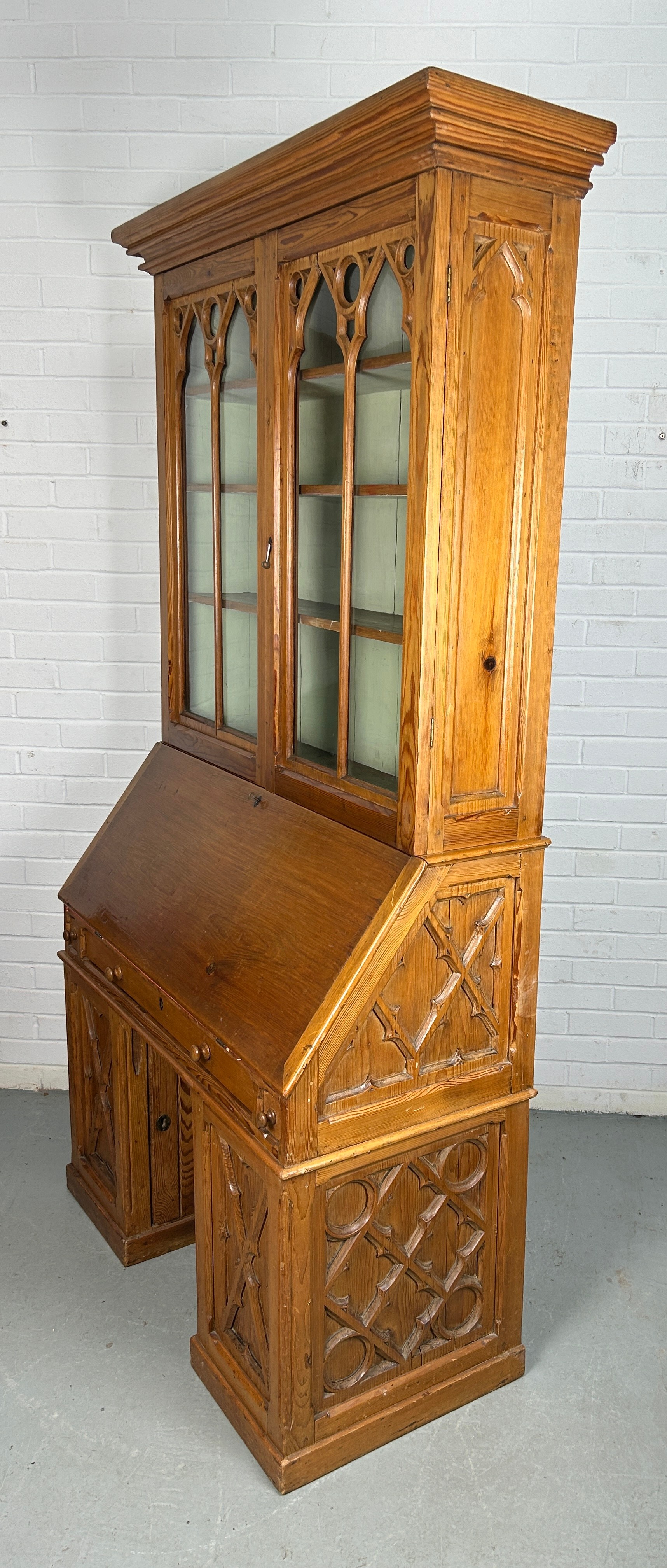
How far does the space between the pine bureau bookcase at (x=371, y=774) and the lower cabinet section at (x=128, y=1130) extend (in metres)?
0.18

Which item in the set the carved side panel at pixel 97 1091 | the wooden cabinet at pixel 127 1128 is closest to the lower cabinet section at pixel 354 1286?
the wooden cabinet at pixel 127 1128

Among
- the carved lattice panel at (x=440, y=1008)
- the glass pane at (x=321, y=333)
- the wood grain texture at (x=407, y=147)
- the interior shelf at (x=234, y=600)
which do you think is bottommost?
the carved lattice panel at (x=440, y=1008)

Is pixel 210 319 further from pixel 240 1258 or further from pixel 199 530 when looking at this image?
pixel 240 1258

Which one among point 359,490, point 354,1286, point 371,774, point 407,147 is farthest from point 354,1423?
point 407,147

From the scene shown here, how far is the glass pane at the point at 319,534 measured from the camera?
209 centimetres

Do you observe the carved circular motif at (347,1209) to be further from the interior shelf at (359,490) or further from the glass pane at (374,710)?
the interior shelf at (359,490)

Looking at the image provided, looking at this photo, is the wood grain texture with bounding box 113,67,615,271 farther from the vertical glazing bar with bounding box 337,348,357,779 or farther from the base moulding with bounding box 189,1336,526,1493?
the base moulding with bounding box 189,1336,526,1493

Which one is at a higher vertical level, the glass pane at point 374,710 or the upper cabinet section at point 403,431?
the upper cabinet section at point 403,431

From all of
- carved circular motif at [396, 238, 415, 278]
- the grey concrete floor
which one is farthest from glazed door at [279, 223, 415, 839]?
the grey concrete floor

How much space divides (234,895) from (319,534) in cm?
70

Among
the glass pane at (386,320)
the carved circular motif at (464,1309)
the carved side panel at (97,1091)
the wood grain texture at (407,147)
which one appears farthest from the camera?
the carved side panel at (97,1091)

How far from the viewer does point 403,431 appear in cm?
192

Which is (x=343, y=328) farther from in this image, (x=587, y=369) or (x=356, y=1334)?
(x=356, y=1334)

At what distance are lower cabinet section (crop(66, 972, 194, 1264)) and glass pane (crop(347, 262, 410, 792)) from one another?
2.85ft
